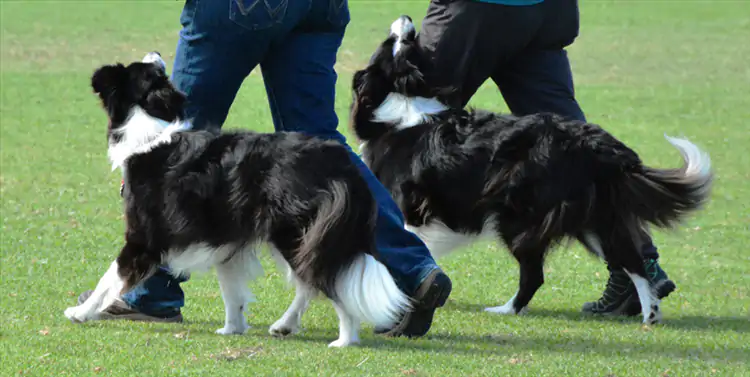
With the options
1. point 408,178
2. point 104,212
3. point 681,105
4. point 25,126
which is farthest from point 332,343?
point 681,105

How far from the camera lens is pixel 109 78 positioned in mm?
5031

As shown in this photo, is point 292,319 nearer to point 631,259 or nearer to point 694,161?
point 631,259

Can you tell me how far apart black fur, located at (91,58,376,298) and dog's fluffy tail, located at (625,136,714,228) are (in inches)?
54.8

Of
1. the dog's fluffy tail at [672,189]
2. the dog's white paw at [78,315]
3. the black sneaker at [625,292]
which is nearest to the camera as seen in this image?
the dog's white paw at [78,315]

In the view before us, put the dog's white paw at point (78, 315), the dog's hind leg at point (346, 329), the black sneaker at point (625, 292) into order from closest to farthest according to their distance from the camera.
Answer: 1. the dog's hind leg at point (346, 329)
2. the dog's white paw at point (78, 315)
3. the black sneaker at point (625, 292)

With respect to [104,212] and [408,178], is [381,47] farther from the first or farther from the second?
[104,212]

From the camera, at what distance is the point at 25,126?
11438mm

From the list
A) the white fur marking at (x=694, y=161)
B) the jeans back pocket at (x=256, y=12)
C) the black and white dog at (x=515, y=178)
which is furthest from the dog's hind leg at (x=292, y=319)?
the white fur marking at (x=694, y=161)

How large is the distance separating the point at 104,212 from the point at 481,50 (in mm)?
3466

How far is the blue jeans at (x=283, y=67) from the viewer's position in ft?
15.9

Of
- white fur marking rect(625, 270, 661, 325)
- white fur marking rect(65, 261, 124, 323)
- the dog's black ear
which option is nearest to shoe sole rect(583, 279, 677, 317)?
white fur marking rect(625, 270, 661, 325)

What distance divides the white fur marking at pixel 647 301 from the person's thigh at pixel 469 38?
1.22 meters

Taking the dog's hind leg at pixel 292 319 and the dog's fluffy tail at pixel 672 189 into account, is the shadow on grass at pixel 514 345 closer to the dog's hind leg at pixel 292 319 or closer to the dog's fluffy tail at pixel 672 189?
the dog's hind leg at pixel 292 319

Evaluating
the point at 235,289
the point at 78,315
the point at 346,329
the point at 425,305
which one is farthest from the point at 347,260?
Answer: the point at 78,315
